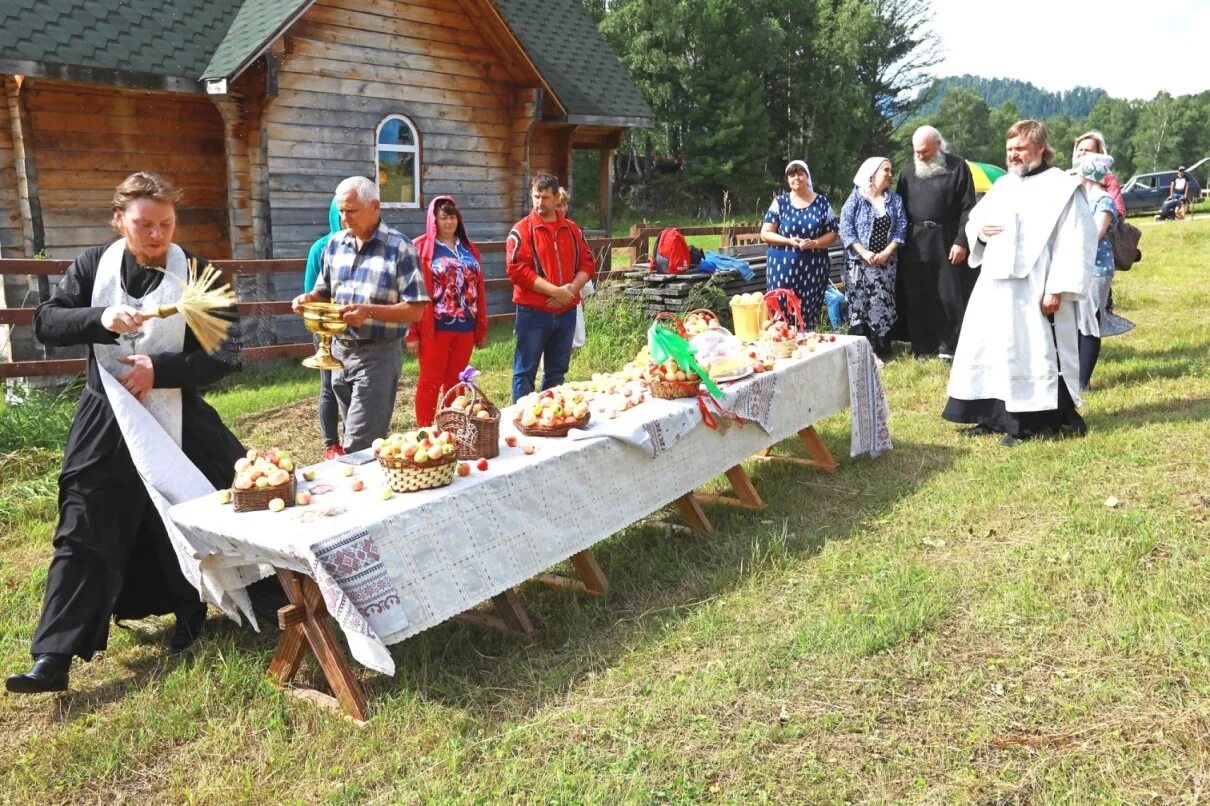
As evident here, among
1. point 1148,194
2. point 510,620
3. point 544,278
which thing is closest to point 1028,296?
point 544,278

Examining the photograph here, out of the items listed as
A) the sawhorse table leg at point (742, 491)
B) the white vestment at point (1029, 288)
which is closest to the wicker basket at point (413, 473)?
the sawhorse table leg at point (742, 491)

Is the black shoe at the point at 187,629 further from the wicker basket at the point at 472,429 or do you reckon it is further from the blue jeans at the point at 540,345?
the blue jeans at the point at 540,345

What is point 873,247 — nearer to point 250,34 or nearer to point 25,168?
point 250,34

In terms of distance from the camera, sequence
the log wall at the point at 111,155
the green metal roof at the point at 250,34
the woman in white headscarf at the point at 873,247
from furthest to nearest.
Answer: the green metal roof at the point at 250,34, the log wall at the point at 111,155, the woman in white headscarf at the point at 873,247

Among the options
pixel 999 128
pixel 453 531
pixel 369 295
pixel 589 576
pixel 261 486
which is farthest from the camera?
pixel 999 128

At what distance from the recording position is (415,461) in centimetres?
351

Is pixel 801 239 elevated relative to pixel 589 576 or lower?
elevated

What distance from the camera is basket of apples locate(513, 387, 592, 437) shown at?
14.1 ft

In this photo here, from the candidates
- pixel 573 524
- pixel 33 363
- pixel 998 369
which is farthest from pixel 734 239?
pixel 573 524

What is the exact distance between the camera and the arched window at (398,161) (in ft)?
38.0

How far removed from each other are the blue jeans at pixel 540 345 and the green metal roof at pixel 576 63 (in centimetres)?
698

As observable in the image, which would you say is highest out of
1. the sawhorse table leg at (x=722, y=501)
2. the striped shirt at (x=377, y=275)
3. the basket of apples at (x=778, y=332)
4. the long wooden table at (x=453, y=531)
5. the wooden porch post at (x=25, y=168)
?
the wooden porch post at (x=25, y=168)

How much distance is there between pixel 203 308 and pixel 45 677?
1.47m

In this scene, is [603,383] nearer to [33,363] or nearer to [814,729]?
[814,729]
